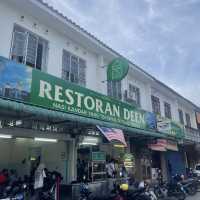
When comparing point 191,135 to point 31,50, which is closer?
point 31,50

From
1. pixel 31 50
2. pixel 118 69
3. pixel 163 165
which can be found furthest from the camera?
pixel 163 165

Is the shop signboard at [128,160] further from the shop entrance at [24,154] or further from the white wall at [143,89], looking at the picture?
the shop entrance at [24,154]

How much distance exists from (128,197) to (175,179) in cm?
476

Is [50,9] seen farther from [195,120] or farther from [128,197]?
[195,120]

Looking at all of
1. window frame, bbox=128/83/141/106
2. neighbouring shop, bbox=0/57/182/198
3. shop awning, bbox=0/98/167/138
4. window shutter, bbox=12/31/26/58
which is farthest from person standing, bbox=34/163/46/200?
window frame, bbox=128/83/141/106

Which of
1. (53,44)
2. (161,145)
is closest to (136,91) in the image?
(161,145)

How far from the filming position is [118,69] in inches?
470

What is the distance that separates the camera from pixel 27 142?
46.6 ft

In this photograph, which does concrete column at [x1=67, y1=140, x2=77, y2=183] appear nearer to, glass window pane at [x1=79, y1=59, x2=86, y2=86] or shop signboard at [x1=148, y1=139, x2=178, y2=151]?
glass window pane at [x1=79, y1=59, x2=86, y2=86]

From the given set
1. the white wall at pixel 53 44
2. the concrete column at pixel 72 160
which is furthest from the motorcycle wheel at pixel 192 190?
the white wall at pixel 53 44

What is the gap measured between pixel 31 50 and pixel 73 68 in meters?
2.42

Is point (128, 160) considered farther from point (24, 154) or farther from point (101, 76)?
point (24, 154)

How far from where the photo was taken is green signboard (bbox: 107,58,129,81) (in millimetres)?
11570

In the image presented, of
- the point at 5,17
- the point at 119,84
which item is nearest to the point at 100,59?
the point at 119,84
